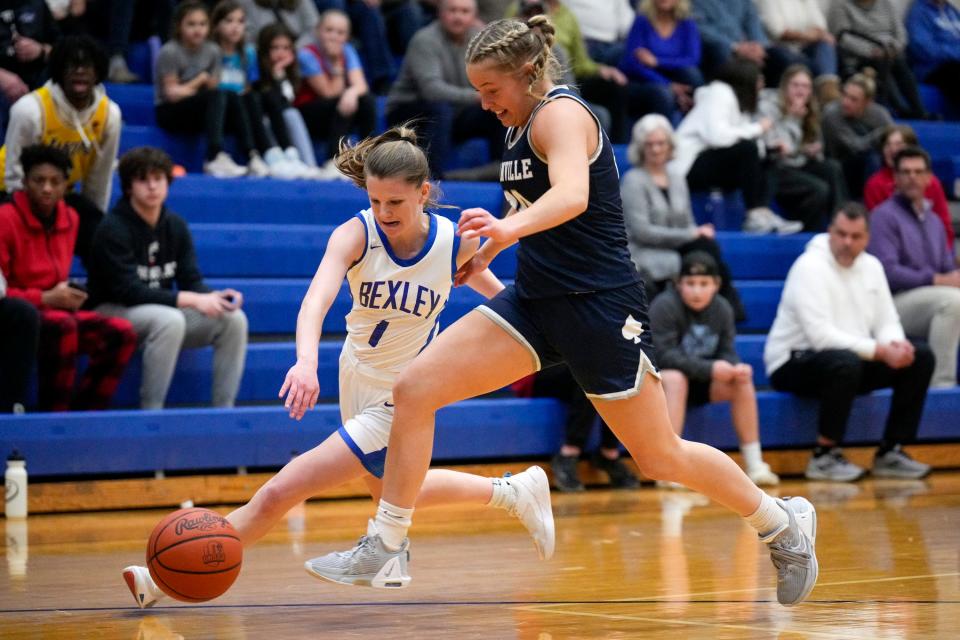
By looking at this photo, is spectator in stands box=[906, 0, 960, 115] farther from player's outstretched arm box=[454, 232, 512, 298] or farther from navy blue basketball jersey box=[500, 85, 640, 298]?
navy blue basketball jersey box=[500, 85, 640, 298]

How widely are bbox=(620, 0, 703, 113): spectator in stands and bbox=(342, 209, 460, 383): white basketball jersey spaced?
21.1ft

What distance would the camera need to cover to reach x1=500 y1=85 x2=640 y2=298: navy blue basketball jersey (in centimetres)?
379

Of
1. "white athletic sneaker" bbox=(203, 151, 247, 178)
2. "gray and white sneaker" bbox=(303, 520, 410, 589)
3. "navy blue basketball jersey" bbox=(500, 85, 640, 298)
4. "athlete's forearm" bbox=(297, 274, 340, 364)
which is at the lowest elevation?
"white athletic sneaker" bbox=(203, 151, 247, 178)

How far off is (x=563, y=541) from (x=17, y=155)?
3670mm

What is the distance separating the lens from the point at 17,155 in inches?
285

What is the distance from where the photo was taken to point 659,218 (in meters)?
8.58

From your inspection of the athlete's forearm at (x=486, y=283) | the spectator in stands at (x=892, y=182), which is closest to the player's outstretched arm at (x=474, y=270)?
the athlete's forearm at (x=486, y=283)

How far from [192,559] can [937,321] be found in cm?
620

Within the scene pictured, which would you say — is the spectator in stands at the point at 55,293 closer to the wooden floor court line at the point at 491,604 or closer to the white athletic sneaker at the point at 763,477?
the wooden floor court line at the point at 491,604

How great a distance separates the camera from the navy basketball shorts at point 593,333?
12.3ft

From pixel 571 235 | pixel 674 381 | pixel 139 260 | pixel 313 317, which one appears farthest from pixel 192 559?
pixel 674 381

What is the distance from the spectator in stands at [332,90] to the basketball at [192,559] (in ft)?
17.7

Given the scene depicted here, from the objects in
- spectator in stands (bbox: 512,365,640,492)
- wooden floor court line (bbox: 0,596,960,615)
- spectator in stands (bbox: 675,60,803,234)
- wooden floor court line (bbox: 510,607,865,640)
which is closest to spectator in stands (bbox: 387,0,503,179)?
spectator in stands (bbox: 675,60,803,234)

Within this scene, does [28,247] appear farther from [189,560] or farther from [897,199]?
[897,199]
